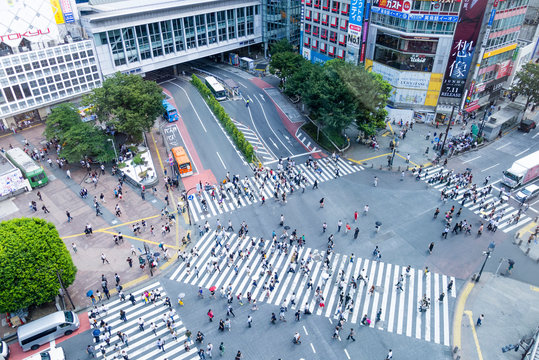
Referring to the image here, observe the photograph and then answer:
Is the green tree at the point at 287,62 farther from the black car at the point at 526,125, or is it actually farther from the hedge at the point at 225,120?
the black car at the point at 526,125

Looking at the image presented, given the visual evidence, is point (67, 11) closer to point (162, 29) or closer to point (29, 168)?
point (162, 29)

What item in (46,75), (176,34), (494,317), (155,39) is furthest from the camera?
(176,34)

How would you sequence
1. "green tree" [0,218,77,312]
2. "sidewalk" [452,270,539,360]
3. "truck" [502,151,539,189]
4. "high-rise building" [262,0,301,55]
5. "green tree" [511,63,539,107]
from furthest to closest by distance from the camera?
Answer: "high-rise building" [262,0,301,55]
"green tree" [511,63,539,107]
"truck" [502,151,539,189]
"sidewalk" [452,270,539,360]
"green tree" [0,218,77,312]

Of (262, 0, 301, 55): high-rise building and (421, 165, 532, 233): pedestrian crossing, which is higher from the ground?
(262, 0, 301, 55): high-rise building

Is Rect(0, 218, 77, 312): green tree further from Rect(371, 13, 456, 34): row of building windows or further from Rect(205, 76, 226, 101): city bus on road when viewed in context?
Rect(371, 13, 456, 34): row of building windows

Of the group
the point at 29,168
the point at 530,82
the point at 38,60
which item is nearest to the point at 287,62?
the point at 530,82

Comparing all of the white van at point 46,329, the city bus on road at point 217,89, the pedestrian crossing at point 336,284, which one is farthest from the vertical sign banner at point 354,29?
the white van at point 46,329

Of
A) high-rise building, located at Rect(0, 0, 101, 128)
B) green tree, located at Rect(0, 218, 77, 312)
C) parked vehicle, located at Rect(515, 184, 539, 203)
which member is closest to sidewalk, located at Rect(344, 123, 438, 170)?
parked vehicle, located at Rect(515, 184, 539, 203)
